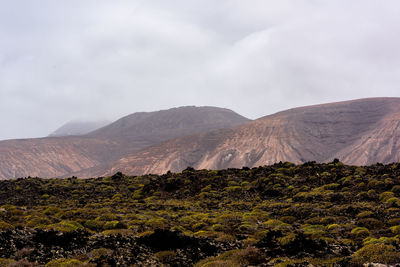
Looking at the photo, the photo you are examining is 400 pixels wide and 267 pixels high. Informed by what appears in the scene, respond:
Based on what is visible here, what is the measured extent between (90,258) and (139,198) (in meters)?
22.7

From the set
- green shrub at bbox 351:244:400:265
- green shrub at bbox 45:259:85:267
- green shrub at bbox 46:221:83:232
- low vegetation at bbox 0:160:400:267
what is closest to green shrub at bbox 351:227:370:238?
low vegetation at bbox 0:160:400:267

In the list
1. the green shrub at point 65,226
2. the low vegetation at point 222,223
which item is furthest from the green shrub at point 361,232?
the green shrub at point 65,226

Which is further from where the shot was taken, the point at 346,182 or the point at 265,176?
the point at 265,176

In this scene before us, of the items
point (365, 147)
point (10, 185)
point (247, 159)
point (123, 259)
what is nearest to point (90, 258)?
point (123, 259)

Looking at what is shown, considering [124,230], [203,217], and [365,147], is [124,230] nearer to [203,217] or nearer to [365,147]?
[203,217]

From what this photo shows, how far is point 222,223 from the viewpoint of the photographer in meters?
20.5

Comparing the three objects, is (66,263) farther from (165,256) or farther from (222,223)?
(222,223)

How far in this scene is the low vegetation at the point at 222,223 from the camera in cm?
1290

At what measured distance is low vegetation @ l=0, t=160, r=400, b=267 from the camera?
42.3ft

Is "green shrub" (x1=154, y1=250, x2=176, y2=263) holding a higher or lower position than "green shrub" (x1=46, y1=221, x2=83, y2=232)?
lower

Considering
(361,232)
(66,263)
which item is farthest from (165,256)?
(361,232)

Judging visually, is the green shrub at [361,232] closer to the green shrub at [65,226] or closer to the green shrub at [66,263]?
the green shrub at [66,263]

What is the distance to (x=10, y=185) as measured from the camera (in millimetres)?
40812

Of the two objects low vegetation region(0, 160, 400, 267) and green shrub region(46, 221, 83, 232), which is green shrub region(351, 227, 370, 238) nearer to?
low vegetation region(0, 160, 400, 267)
